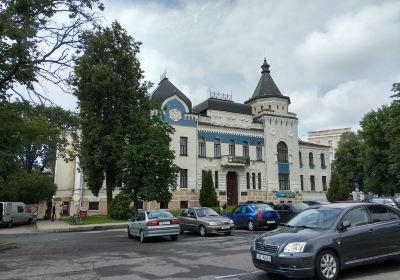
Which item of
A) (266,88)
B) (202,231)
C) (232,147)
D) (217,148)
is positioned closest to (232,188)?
Answer: (232,147)

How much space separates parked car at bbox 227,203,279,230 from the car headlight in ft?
46.7

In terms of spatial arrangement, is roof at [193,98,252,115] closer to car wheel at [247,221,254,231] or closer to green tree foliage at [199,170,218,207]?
green tree foliage at [199,170,218,207]

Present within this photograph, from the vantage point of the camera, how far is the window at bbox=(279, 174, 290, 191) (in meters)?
54.9

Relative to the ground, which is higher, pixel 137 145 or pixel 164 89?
pixel 164 89

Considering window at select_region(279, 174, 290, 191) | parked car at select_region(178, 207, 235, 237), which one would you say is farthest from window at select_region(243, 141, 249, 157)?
parked car at select_region(178, 207, 235, 237)

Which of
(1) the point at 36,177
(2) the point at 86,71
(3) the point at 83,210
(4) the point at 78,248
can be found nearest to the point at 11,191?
(1) the point at 36,177

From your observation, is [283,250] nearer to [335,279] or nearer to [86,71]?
[335,279]

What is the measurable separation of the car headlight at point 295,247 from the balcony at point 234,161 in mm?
41837

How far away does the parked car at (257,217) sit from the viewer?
73.8ft

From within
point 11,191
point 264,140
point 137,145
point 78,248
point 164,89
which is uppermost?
point 164,89

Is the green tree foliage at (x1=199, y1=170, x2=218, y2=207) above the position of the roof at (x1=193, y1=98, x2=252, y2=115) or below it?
below

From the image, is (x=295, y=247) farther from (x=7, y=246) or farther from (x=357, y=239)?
(x=7, y=246)

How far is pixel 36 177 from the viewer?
4909cm

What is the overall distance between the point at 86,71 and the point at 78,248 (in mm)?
21299
